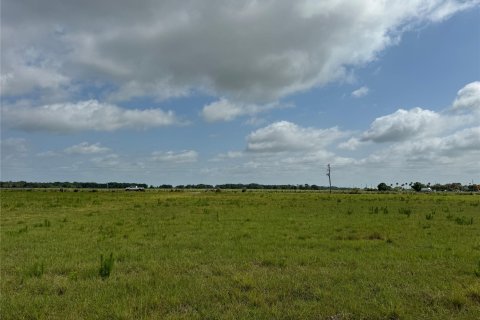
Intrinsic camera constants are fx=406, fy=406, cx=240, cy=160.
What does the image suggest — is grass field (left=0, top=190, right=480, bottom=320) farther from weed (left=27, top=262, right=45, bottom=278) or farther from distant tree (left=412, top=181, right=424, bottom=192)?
distant tree (left=412, top=181, right=424, bottom=192)

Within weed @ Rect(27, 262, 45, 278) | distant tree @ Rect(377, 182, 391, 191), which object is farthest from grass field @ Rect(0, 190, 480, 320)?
distant tree @ Rect(377, 182, 391, 191)

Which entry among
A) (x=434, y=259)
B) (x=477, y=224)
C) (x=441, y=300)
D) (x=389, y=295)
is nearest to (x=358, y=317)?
(x=389, y=295)

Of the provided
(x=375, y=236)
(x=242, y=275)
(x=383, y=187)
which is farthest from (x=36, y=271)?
(x=383, y=187)

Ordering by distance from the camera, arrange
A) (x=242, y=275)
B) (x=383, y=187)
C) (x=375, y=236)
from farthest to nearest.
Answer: (x=383, y=187)
(x=375, y=236)
(x=242, y=275)

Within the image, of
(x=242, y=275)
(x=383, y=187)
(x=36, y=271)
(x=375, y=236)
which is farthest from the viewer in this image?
(x=383, y=187)

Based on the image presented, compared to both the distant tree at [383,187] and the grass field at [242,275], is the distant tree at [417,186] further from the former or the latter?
the grass field at [242,275]

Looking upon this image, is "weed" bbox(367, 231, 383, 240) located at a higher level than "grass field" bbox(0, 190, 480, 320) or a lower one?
higher

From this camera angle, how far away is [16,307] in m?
7.80

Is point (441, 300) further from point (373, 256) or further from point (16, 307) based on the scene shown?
point (16, 307)

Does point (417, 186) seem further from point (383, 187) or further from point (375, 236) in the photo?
point (375, 236)

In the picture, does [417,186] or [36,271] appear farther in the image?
[417,186]

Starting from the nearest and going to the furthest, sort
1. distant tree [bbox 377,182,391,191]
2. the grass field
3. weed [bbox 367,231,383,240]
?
the grass field, weed [bbox 367,231,383,240], distant tree [bbox 377,182,391,191]

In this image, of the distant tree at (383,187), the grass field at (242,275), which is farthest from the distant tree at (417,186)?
the grass field at (242,275)

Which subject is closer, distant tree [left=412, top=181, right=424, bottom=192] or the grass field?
the grass field
